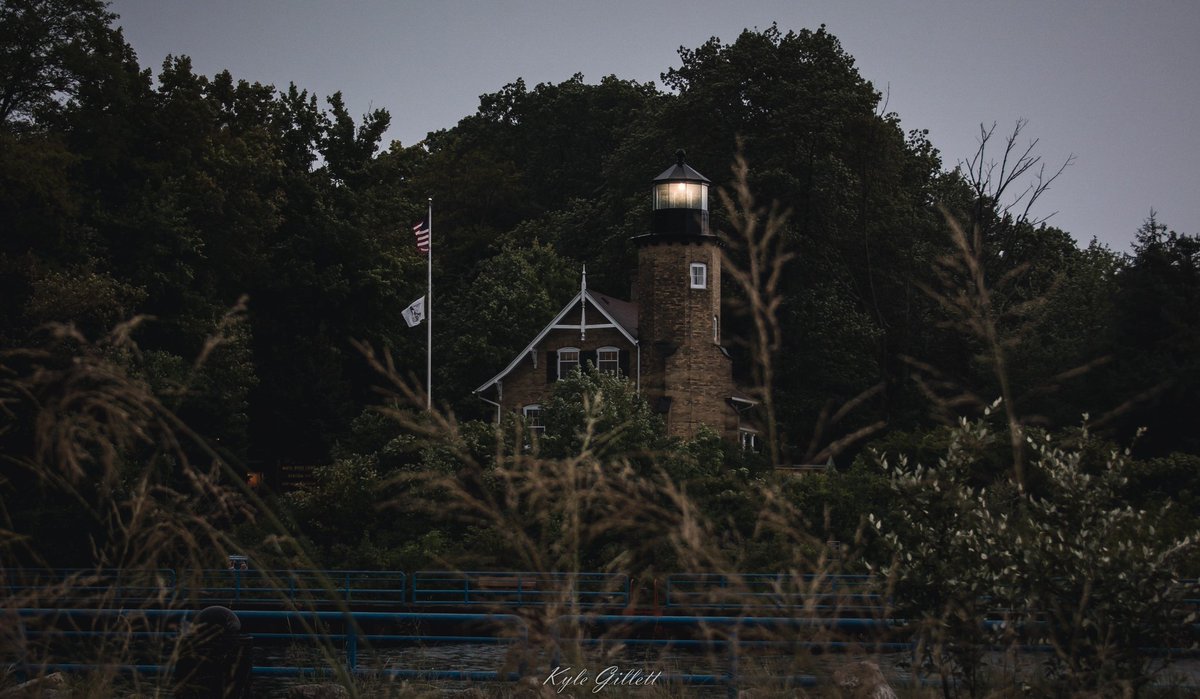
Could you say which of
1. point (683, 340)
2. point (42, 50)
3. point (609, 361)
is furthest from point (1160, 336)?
point (42, 50)

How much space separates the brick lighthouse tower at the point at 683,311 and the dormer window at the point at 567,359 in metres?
2.66

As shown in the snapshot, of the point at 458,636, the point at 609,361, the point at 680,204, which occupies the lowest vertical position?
the point at 458,636

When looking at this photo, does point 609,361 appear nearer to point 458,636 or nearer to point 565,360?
point 565,360

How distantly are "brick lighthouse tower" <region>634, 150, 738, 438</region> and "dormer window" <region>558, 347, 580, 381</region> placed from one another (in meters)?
2.66

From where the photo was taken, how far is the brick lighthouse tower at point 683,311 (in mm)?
39250

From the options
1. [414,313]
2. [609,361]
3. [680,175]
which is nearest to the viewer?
[414,313]

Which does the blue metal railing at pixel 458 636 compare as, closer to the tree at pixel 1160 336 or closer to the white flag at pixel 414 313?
the tree at pixel 1160 336

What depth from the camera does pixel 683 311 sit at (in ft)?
130

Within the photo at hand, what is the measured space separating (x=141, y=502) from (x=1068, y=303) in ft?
153

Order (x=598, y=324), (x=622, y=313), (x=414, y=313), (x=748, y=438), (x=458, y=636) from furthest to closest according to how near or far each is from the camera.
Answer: (x=748, y=438), (x=622, y=313), (x=598, y=324), (x=414, y=313), (x=458, y=636)

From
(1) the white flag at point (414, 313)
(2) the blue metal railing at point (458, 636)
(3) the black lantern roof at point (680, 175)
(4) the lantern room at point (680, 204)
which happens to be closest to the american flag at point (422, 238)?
(1) the white flag at point (414, 313)

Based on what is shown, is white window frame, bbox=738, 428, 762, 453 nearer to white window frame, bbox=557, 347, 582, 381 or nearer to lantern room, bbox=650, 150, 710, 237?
white window frame, bbox=557, 347, 582, 381

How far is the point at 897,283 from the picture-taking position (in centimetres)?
4862

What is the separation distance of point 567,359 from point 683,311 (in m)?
4.87
